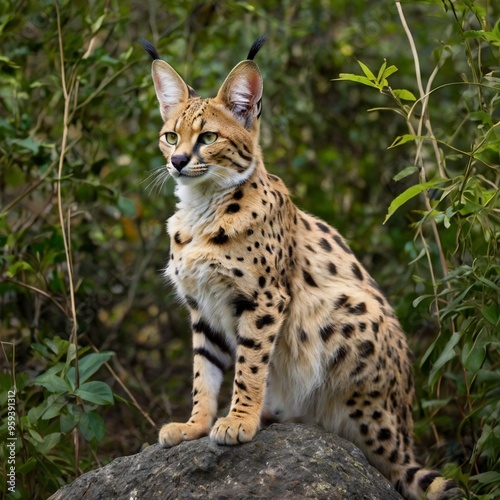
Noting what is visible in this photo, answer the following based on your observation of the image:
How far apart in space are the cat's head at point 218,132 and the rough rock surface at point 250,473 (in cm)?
137

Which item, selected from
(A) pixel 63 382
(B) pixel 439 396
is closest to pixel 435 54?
(B) pixel 439 396

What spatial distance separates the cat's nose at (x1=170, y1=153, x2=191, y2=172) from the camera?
4750 mm

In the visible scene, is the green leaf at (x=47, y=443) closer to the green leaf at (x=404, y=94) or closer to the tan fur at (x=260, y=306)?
the tan fur at (x=260, y=306)

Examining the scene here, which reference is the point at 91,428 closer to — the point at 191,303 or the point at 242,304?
the point at 191,303

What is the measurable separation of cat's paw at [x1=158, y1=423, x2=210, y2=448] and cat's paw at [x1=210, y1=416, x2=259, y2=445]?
23cm

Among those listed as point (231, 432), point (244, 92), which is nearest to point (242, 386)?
point (231, 432)

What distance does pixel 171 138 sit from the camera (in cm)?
500

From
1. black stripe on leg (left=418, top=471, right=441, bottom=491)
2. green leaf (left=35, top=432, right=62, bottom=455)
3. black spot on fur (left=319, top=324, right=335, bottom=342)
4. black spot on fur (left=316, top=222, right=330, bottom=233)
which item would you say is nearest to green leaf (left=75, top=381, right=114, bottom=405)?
green leaf (left=35, top=432, right=62, bottom=455)

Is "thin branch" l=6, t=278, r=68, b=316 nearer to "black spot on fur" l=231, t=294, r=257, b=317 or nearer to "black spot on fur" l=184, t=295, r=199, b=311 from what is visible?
"black spot on fur" l=184, t=295, r=199, b=311

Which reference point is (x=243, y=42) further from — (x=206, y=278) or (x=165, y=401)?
(x=206, y=278)

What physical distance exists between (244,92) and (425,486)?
2321 mm

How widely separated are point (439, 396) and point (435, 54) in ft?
7.39

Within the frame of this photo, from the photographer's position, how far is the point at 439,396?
20.0 ft

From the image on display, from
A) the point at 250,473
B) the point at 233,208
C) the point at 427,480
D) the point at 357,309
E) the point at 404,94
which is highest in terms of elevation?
the point at 404,94
